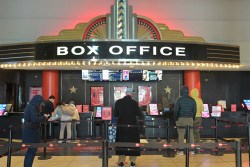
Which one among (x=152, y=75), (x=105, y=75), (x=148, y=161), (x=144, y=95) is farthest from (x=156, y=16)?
(x=148, y=161)

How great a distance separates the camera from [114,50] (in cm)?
1039

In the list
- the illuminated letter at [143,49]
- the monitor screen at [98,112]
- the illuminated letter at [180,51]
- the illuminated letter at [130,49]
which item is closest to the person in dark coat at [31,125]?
the illuminated letter at [130,49]

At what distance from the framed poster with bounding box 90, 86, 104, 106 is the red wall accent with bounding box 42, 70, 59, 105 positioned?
1.88 meters

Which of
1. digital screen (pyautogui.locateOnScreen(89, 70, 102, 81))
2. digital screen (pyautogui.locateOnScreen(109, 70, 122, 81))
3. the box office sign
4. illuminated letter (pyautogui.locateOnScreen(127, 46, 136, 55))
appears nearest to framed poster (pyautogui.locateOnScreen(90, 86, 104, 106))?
digital screen (pyautogui.locateOnScreen(89, 70, 102, 81))

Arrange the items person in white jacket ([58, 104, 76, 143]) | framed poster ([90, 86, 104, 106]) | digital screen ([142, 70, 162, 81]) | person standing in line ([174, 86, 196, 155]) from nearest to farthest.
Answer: person standing in line ([174, 86, 196, 155]), person in white jacket ([58, 104, 76, 143]), digital screen ([142, 70, 162, 81]), framed poster ([90, 86, 104, 106])

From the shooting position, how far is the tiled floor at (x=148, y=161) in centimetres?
766

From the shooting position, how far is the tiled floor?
7.66 meters

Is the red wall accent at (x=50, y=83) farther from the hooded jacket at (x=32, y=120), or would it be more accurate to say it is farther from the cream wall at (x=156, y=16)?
the hooded jacket at (x=32, y=120)

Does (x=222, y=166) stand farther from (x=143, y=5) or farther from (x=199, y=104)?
(x=143, y=5)

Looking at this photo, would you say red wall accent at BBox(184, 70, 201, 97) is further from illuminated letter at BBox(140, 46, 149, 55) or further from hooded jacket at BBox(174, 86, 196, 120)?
hooded jacket at BBox(174, 86, 196, 120)

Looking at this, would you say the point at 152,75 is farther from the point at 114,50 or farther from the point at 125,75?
the point at 114,50

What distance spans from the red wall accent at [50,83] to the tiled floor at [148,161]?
5886 mm

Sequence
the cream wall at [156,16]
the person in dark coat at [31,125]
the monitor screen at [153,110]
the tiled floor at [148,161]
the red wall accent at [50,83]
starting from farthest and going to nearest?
the red wall accent at [50,83]
the cream wall at [156,16]
the monitor screen at [153,110]
the tiled floor at [148,161]
the person in dark coat at [31,125]

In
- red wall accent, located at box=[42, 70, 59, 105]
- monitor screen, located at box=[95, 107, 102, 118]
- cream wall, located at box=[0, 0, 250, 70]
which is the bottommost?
monitor screen, located at box=[95, 107, 102, 118]
